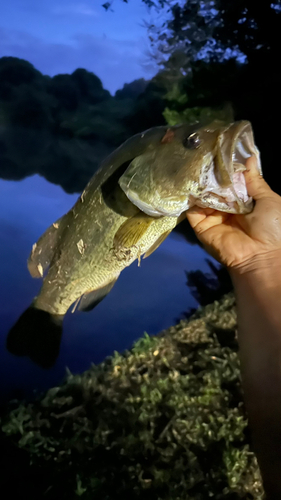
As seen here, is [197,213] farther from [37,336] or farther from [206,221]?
[37,336]

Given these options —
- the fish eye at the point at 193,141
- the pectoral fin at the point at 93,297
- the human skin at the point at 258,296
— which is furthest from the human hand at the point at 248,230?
the pectoral fin at the point at 93,297

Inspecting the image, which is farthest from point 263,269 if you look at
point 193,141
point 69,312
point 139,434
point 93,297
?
point 69,312

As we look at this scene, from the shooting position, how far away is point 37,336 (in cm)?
174

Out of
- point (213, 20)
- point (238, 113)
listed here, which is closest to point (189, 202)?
point (238, 113)

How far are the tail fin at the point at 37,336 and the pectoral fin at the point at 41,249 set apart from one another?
28 centimetres

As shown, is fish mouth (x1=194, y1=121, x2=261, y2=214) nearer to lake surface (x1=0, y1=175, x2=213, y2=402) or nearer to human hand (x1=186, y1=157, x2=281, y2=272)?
human hand (x1=186, y1=157, x2=281, y2=272)

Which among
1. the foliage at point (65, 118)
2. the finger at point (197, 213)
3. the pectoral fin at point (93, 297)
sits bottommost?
the pectoral fin at point (93, 297)

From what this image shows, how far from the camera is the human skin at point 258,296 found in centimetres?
85

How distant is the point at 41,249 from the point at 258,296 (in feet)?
2.87

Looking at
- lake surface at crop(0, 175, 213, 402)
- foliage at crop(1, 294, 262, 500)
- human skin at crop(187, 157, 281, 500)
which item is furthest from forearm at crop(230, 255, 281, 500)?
lake surface at crop(0, 175, 213, 402)

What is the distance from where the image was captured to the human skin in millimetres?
845

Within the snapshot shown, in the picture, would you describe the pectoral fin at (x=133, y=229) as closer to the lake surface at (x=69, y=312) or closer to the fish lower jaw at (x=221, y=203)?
the fish lower jaw at (x=221, y=203)

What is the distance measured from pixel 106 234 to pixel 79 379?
1233 millimetres

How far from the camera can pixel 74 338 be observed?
7.50 ft
